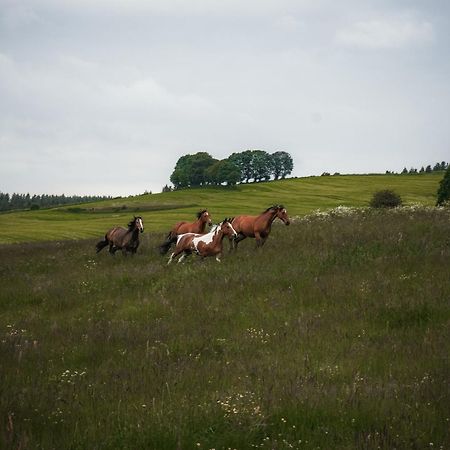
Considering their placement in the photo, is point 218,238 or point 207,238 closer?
point 218,238

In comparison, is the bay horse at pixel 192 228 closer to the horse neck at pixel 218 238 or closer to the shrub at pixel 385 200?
the horse neck at pixel 218 238

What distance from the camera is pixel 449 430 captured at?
4570 mm

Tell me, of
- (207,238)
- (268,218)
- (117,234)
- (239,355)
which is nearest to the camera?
(239,355)

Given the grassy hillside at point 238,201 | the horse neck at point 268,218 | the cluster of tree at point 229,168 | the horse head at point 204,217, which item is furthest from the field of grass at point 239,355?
the cluster of tree at point 229,168

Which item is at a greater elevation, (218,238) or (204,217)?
(204,217)

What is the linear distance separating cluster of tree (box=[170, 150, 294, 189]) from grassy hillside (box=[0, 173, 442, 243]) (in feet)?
35.2

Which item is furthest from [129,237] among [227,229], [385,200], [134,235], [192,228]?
[385,200]

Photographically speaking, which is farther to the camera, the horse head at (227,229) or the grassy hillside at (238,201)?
the grassy hillside at (238,201)

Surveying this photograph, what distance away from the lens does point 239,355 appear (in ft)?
23.8

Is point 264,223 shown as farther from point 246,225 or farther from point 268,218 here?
point 246,225

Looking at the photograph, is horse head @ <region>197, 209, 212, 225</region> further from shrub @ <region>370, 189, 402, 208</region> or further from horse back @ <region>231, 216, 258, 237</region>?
shrub @ <region>370, 189, 402, 208</region>

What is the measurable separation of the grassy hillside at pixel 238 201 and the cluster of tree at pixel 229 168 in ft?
35.2

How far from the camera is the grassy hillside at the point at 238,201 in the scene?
81.1 metres

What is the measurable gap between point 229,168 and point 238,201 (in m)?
41.6
